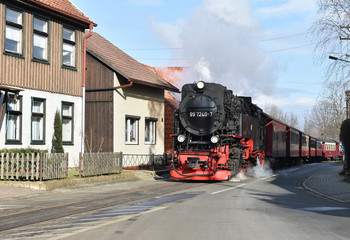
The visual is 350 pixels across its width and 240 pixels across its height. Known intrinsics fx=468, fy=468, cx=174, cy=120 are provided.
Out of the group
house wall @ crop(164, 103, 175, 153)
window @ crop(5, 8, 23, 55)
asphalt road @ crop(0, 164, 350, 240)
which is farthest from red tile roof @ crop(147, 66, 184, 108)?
asphalt road @ crop(0, 164, 350, 240)

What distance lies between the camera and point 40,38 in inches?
746

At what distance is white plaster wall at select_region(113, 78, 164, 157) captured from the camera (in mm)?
24016

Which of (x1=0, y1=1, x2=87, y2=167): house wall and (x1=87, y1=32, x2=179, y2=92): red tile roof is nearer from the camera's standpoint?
(x1=0, y1=1, x2=87, y2=167): house wall

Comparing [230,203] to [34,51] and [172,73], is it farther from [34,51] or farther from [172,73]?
[172,73]

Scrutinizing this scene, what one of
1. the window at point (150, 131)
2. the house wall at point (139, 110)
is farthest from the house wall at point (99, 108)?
the window at point (150, 131)

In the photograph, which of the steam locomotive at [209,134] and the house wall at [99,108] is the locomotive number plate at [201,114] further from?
the house wall at [99,108]

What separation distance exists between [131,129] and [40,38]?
326 inches

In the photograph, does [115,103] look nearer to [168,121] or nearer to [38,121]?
[38,121]

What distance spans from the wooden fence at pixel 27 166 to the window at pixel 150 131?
1167 cm

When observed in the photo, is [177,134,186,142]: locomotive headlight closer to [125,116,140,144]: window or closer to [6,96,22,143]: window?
[6,96,22,143]: window

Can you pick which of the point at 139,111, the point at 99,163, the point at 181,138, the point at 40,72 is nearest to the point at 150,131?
the point at 139,111

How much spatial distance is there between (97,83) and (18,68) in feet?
21.6

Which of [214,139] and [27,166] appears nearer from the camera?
[27,166]

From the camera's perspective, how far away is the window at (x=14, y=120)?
17453 millimetres
